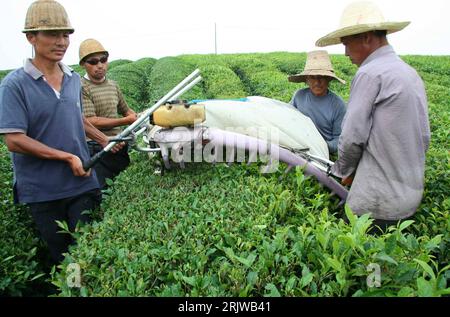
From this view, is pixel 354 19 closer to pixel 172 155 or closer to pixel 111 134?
pixel 172 155

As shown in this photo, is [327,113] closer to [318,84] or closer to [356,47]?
[318,84]

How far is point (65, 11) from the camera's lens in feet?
9.84

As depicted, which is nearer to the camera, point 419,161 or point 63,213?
point 419,161

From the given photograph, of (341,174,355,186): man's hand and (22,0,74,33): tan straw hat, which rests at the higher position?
(22,0,74,33): tan straw hat

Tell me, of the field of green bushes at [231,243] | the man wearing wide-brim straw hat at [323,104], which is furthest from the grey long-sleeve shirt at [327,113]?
the field of green bushes at [231,243]

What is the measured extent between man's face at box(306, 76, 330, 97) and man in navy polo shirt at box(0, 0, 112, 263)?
2231 mm

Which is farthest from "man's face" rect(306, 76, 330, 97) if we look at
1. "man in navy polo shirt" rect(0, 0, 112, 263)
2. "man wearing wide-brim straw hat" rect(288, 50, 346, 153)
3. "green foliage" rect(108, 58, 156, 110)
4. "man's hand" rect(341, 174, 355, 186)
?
"green foliage" rect(108, 58, 156, 110)

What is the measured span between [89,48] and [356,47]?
238 cm

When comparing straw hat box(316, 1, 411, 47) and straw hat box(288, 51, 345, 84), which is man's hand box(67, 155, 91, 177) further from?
straw hat box(288, 51, 345, 84)

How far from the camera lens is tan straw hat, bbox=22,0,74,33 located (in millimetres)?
2855

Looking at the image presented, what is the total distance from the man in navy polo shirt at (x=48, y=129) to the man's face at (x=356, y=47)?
191 cm

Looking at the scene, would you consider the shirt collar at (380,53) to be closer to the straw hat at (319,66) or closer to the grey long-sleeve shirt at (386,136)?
the grey long-sleeve shirt at (386,136)

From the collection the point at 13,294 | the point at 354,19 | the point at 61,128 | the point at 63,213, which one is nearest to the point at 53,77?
the point at 61,128
